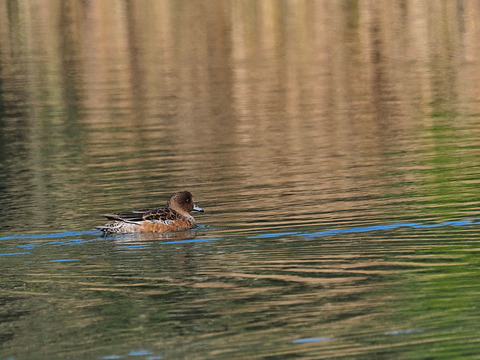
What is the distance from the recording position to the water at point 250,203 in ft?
36.6

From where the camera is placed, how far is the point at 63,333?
11359 millimetres

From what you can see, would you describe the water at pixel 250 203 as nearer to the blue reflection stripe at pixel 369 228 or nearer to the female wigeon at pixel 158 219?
the blue reflection stripe at pixel 369 228

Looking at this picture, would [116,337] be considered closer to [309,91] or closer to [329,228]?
[329,228]

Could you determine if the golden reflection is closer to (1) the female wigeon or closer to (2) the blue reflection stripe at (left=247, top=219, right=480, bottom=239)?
(1) the female wigeon

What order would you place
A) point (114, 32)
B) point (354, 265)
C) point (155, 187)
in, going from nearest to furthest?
point (354, 265)
point (155, 187)
point (114, 32)

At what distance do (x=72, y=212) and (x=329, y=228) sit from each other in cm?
486

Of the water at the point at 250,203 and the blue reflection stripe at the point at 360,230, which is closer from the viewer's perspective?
the water at the point at 250,203

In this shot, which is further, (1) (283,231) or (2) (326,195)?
(2) (326,195)

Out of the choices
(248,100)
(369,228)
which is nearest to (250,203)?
(369,228)

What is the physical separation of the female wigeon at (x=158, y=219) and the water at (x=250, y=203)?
1.18ft

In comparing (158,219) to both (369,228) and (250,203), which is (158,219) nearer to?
(250,203)

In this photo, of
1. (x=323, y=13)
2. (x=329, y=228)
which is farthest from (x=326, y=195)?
(x=323, y=13)

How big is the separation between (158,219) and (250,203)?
1.89 m

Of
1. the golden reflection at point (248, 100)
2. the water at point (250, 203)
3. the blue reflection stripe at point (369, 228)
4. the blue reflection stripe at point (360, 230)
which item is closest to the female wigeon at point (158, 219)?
the water at point (250, 203)
